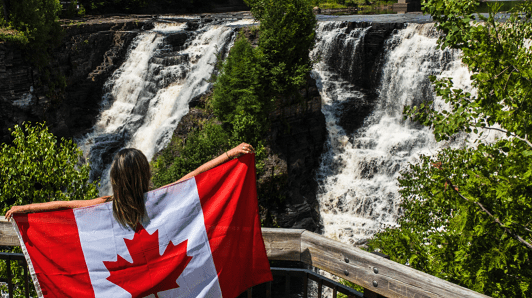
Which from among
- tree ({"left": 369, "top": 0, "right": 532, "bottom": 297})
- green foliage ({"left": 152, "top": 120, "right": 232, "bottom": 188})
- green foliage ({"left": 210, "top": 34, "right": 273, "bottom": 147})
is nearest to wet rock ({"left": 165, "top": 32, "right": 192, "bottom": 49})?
green foliage ({"left": 210, "top": 34, "right": 273, "bottom": 147})

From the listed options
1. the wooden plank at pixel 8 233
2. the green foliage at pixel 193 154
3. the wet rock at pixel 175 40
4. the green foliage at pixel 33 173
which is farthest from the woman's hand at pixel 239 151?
the wet rock at pixel 175 40

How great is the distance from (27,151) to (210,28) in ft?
66.0

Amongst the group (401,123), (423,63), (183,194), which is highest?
(183,194)

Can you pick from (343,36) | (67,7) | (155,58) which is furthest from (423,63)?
(67,7)

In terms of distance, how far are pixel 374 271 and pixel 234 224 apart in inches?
40.3

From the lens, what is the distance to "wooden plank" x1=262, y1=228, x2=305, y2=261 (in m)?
3.11

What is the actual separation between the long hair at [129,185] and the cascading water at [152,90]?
19.5 meters

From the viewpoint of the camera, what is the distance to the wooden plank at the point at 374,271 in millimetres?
2531

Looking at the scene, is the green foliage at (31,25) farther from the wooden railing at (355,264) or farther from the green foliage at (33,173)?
the wooden railing at (355,264)

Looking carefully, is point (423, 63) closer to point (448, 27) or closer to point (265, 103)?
point (265, 103)

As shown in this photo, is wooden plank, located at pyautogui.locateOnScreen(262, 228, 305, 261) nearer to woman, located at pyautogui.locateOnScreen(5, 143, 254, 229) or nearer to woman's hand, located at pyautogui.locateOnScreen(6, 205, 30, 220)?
woman, located at pyautogui.locateOnScreen(5, 143, 254, 229)

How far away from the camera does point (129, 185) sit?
2801 millimetres

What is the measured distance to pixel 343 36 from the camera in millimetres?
23375

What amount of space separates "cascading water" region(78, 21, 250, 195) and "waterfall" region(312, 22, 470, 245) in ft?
22.8
